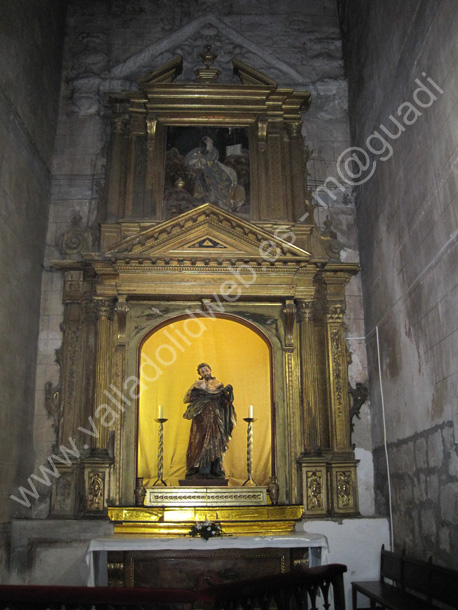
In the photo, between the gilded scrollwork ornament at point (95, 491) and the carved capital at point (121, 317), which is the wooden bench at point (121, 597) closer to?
the gilded scrollwork ornament at point (95, 491)

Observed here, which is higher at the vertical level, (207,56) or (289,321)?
(207,56)

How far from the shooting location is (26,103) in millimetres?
7922

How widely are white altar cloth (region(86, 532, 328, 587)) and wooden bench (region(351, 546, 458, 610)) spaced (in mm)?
685

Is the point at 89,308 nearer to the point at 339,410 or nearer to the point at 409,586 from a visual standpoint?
the point at 339,410

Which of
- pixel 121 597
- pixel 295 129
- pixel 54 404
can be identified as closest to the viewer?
pixel 121 597

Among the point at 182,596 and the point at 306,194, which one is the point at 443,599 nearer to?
the point at 182,596

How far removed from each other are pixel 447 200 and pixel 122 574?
464 cm

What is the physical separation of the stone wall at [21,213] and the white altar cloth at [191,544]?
126 cm

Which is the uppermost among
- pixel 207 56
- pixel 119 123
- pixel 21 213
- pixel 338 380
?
pixel 207 56

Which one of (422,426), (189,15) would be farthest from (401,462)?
(189,15)

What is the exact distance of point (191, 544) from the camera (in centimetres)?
639

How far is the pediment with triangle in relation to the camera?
805cm

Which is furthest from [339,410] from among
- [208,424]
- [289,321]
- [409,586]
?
[409,586]

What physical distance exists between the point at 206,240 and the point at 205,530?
3.46m
